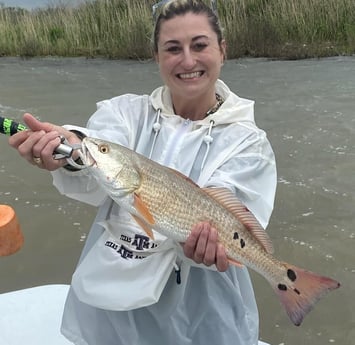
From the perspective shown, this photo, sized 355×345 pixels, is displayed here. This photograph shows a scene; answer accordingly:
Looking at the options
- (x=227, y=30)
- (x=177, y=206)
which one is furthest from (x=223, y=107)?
(x=227, y=30)

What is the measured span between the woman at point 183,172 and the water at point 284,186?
1.92m

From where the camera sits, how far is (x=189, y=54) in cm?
216

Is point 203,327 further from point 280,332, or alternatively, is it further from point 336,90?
point 336,90

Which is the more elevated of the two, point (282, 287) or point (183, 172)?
point (183, 172)

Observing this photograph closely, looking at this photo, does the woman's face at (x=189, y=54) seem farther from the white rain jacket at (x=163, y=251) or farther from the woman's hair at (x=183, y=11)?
the white rain jacket at (x=163, y=251)

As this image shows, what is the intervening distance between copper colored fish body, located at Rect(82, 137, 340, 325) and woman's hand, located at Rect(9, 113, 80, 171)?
11 centimetres

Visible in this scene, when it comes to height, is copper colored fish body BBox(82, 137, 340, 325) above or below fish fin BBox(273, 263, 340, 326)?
above

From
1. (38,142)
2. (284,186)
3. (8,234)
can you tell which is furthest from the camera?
(284,186)

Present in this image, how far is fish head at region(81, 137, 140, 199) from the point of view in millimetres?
1910

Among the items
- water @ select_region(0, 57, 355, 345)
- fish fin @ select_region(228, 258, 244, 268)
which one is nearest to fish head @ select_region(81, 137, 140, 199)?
fish fin @ select_region(228, 258, 244, 268)

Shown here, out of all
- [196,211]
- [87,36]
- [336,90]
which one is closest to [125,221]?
[196,211]

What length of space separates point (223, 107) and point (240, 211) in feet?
1.56

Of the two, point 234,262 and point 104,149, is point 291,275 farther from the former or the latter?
point 104,149

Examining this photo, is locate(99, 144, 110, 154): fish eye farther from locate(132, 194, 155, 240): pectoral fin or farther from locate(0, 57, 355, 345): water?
locate(0, 57, 355, 345): water
